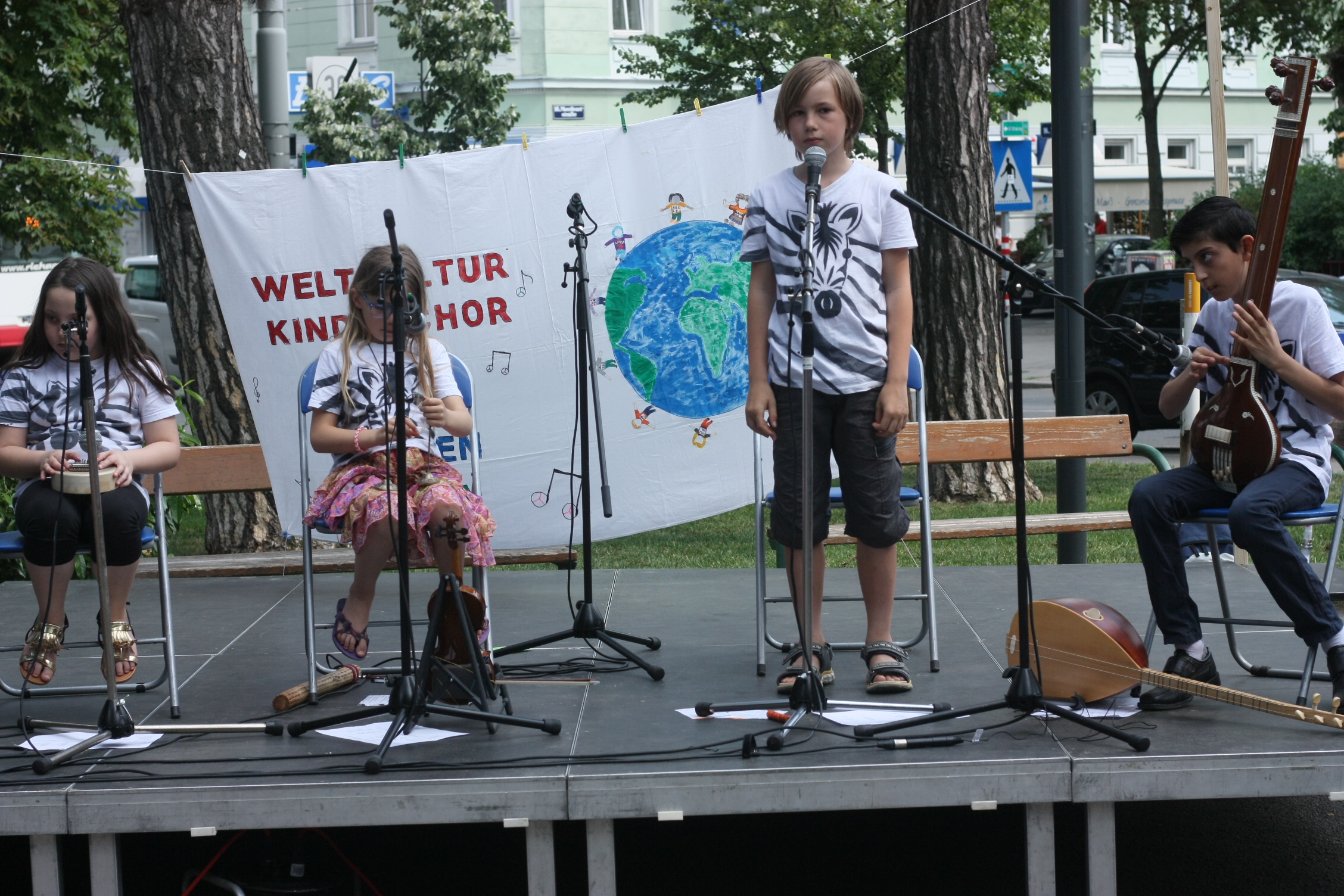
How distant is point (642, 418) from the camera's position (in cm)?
575

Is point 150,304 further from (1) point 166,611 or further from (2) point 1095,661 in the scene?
(2) point 1095,661

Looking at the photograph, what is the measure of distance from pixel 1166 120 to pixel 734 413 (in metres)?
32.4

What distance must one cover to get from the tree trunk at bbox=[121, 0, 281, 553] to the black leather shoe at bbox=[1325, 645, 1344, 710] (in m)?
4.80

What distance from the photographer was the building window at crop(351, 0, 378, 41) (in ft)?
94.6

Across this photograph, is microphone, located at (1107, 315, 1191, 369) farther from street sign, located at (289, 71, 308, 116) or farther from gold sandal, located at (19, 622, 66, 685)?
street sign, located at (289, 71, 308, 116)

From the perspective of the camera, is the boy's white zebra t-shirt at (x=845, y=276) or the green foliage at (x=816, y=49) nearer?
the boy's white zebra t-shirt at (x=845, y=276)

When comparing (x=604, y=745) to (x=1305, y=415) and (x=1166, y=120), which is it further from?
(x=1166, y=120)

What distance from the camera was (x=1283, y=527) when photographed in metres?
3.58

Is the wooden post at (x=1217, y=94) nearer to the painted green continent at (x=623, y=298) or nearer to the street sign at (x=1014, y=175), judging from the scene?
the painted green continent at (x=623, y=298)

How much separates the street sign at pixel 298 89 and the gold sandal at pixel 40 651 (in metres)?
19.7

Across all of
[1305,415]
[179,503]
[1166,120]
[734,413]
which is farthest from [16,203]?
[1166,120]

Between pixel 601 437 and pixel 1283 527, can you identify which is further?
pixel 601 437

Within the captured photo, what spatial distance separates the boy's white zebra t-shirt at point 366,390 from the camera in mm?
4094

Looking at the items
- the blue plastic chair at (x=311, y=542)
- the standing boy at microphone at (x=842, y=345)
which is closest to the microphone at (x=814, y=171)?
the standing boy at microphone at (x=842, y=345)
